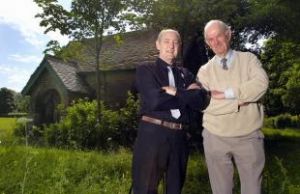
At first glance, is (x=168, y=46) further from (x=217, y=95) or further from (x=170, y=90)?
(x=217, y=95)

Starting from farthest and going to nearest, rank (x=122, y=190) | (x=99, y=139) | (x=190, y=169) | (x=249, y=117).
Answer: (x=99, y=139)
(x=190, y=169)
(x=122, y=190)
(x=249, y=117)

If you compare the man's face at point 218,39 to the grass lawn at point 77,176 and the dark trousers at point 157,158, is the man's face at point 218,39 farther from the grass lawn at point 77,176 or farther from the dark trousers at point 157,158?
the grass lawn at point 77,176

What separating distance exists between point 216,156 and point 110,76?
2368 cm

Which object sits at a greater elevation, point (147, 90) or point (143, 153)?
point (147, 90)

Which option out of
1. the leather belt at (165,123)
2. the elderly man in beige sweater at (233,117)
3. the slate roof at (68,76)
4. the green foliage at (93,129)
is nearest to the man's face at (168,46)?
the elderly man in beige sweater at (233,117)

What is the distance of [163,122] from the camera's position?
13.2 ft

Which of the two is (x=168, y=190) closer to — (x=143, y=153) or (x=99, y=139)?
(x=143, y=153)

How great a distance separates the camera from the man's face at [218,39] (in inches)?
157

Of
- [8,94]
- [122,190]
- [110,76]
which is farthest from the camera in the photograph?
[8,94]

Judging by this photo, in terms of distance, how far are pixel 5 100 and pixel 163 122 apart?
207 ft

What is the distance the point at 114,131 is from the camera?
18.0 m

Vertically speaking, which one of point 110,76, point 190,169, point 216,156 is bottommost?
point 190,169


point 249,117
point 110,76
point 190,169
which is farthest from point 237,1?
point 249,117

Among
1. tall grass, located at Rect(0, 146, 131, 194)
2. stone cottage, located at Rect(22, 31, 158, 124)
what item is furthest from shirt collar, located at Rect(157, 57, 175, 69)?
stone cottage, located at Rect(22, 31, 158, 124)
